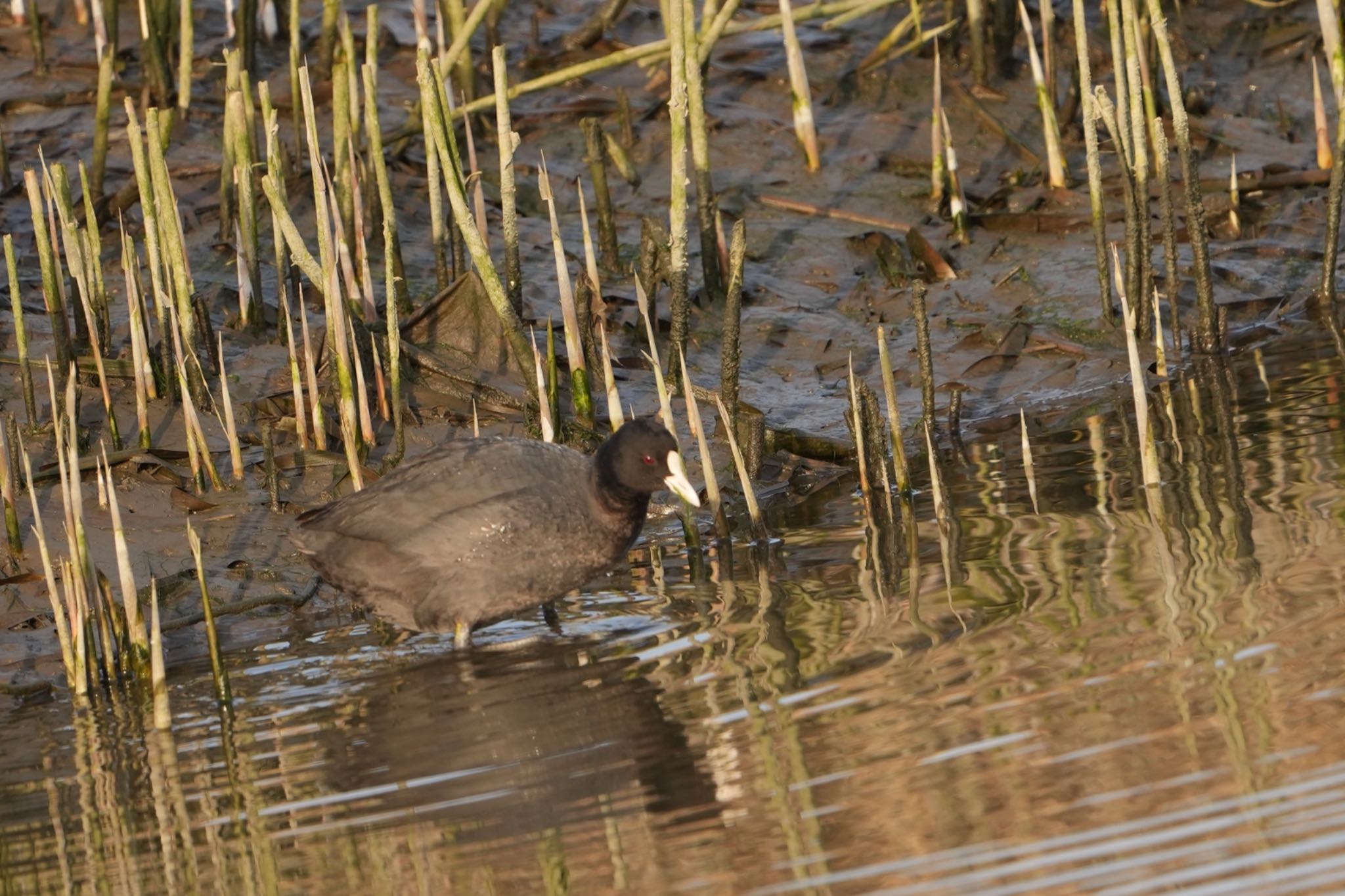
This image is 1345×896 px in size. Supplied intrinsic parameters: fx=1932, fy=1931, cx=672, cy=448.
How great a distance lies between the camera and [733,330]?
337 inches

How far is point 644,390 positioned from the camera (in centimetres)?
974

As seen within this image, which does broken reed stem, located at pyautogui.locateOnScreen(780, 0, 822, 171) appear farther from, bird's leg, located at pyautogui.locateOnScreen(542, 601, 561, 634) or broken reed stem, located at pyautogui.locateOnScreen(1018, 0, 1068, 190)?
bird's leg, located at pyautogui.locateOnScreen(542, 601, 561, 634)

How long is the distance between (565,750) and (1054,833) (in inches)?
66.7

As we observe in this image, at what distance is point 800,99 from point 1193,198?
9.68ft

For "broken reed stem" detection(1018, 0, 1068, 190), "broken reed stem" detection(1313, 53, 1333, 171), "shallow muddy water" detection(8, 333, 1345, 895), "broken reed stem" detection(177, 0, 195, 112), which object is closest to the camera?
"shallow muddy water" detection(8, 333, 1345, 895)

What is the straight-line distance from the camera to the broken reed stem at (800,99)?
11.6 m

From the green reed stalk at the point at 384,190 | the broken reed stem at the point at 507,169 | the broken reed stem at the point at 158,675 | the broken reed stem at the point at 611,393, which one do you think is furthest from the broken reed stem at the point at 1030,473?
the broken reed stem at the point at 158,675

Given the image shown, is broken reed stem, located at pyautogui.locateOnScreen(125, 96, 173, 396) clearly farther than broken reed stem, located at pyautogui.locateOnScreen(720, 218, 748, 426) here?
No

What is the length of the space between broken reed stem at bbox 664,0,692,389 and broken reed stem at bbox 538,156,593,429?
0.46 meters

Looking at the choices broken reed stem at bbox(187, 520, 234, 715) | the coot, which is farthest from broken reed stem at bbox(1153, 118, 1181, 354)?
broken reed stem at bbox(187, 520, 234, 715)

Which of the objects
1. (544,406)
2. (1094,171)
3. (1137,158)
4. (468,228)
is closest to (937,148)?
(1094,171)

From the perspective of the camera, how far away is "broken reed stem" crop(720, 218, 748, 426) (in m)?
8.38

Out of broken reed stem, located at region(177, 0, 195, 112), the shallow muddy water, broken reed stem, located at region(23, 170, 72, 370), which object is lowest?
the shallow muddy water

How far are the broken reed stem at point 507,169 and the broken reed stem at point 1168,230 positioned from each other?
345cm
